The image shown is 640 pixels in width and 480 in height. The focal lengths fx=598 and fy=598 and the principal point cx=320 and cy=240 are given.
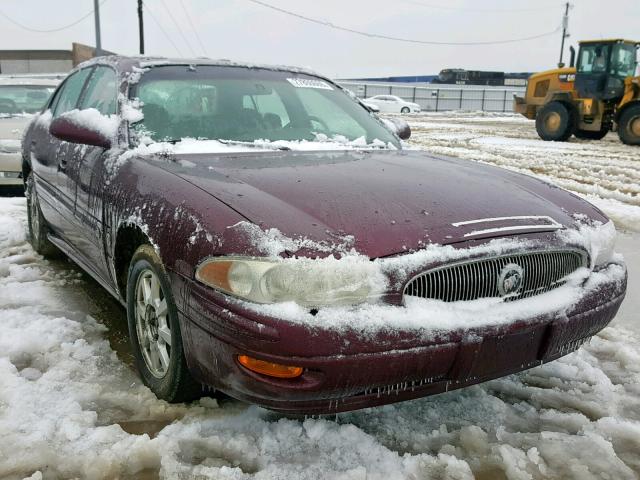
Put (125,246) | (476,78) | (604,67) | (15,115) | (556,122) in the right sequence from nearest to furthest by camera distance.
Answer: (125,246) < (15,115) < (604,67) < (556,122) < (476,78)

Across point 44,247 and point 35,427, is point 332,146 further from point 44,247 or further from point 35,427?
point 44,247

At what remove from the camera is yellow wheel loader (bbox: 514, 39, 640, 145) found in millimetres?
14766

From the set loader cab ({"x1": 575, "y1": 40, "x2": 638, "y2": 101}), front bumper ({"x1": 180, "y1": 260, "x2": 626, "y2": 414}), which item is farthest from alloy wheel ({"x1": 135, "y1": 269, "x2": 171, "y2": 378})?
loader cab ({"x1": 575, "y1": 40, "x2": 638, "y2": 101})

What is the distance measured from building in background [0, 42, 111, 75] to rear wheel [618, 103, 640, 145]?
34.9m

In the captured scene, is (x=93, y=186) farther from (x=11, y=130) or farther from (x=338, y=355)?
(x=11, y=130)

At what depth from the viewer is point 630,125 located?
14.6 m

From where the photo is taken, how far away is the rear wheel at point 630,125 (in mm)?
14502

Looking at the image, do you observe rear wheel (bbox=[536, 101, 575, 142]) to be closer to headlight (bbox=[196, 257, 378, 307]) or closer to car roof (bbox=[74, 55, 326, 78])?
car roof (bbox=[74, 55, 326, 78])

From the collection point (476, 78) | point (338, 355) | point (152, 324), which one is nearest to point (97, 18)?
point (152, 324)

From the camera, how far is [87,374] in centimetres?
270

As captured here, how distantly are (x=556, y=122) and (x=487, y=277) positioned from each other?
50.3 ft

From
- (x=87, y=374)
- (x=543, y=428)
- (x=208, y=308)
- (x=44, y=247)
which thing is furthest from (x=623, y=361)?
(x=44, y=247)

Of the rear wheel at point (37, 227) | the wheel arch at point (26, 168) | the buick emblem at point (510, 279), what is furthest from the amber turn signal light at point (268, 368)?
the wheel arch at point (26, 168)

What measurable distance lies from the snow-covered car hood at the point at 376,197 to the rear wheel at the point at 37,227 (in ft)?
6.91
